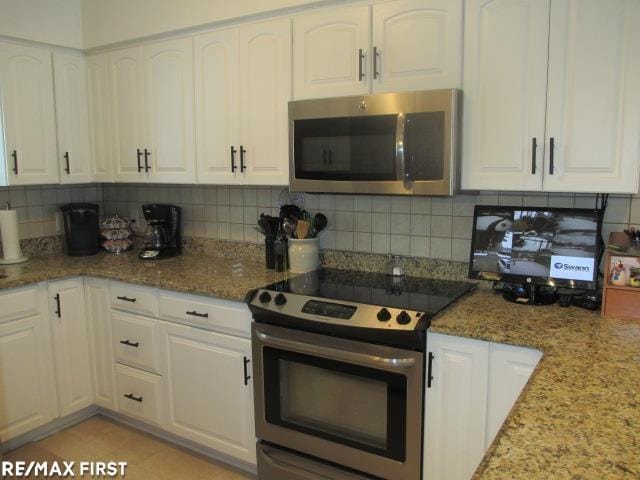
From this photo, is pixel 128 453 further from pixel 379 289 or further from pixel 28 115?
pixel 28 115

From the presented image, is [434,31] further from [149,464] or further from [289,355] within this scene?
[149,464]

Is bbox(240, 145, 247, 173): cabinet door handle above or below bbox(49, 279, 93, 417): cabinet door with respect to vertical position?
above

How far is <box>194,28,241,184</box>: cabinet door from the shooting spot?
266 centimetres

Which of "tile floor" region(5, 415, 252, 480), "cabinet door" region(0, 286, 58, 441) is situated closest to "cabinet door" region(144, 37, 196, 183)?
"cabinet door" region(0, 286, 58, 441)

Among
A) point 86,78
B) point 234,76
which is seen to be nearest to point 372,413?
point 234,76

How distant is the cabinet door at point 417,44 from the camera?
2.06 meters

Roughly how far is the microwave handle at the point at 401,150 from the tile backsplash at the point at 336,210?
0.41 meters

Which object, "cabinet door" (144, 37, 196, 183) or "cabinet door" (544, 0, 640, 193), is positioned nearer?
"cabinet door" (544, 0, 640, 193)

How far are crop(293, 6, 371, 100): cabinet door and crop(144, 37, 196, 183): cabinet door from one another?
704 mm

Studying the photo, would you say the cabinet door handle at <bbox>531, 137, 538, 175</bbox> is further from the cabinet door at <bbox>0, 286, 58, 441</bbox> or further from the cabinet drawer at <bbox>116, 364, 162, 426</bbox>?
the cabinet door at <bbox>0, 286, 58, 441</bbox>

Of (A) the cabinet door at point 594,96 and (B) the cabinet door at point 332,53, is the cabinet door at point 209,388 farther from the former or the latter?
(A) the cabinet door at point 594,96

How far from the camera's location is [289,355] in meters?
2.20

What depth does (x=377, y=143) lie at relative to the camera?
216 centimetres

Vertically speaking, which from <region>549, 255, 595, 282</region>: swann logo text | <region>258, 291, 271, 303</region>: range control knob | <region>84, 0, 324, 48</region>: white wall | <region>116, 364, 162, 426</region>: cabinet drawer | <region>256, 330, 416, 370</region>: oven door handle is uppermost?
<region>84, 0, 324, 48</region>: white wall
